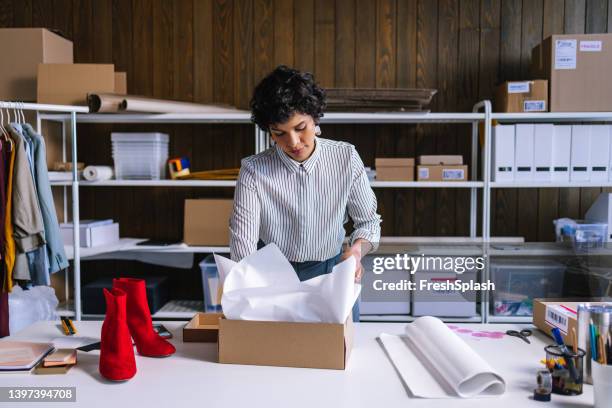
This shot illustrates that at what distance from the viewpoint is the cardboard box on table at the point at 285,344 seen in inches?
47.4

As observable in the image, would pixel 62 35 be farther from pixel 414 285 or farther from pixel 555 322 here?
pixel 555 322

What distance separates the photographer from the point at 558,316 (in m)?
1.38

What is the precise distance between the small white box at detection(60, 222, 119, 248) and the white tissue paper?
1.84 m

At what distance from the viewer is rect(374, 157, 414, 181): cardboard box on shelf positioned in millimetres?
2877

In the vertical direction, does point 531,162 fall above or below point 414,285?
above

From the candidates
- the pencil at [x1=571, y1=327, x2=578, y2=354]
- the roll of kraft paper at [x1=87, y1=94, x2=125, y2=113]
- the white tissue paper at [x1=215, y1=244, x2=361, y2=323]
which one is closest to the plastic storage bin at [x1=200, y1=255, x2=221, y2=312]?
the roll of kraft paper at [x1=87, y1=94, x2=125, y2=113]

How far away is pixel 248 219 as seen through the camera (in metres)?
1.69

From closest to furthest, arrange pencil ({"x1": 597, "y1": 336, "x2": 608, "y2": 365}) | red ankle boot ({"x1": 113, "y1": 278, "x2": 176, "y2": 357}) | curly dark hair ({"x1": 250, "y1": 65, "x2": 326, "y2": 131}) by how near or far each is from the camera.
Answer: pencil ({"x1": 597, "y1": 336, "x2": 608, "y2": 365}) < red ankle boot ({"x1": 113, "y1": 278, "x2": 176, "y2": 357}) < curly dark hair ({"x1": 250, "y1": 65, "x2": 326, "y2": 131})

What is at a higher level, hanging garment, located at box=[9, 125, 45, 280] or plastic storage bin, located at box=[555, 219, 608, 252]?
hanging garment, located at box=[9, 125, 45, 280]

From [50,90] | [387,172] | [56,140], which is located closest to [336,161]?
[387,172]

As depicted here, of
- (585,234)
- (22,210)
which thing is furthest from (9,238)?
(585,234)

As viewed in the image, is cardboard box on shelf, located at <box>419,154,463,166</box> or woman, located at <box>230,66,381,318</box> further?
cardboard box on shelf, located at <box>419,154,463,166</box>

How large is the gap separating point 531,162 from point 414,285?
2.81ft

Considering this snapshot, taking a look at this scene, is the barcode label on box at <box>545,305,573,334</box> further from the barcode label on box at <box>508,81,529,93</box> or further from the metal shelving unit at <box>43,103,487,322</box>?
the barcode label on box at <box>508,81,529,93</box>
